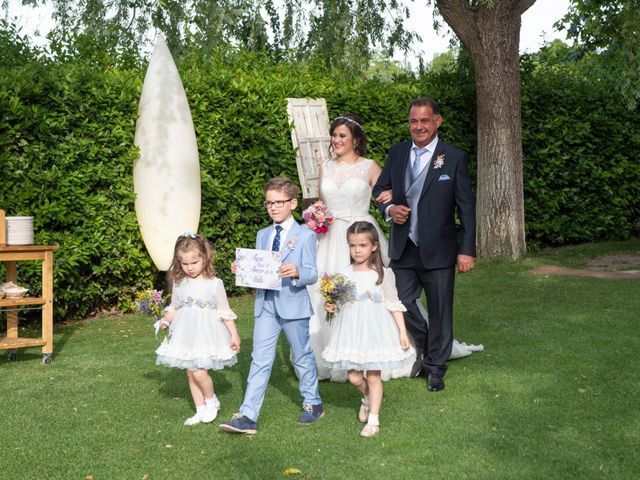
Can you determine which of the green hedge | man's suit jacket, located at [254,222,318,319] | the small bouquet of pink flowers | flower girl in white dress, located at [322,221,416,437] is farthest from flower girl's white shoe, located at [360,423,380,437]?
the green hedge

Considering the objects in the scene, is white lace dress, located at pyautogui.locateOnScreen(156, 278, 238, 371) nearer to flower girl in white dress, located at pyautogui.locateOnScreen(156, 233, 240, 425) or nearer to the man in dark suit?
flower girl in white dress, located at pyautogui.locateOnScreen(156, 233, 240, 425)

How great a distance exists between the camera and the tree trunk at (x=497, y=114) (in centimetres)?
1202

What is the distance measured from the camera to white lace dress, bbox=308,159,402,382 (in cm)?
680

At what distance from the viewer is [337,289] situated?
529 centimetres

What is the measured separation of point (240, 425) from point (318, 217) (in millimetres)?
2047

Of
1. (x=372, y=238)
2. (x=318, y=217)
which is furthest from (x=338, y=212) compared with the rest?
(x=372, y=238)

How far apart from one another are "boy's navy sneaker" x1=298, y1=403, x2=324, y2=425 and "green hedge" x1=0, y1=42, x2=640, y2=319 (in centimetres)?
444

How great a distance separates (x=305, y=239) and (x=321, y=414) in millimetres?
1120

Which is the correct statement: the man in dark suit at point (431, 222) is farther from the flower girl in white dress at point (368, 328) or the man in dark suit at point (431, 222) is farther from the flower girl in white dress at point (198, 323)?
the flower girl in white dress at point (198, 323)

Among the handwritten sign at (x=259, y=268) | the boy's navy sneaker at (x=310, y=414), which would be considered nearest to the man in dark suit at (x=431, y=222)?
the boy's navy sneaker at (x=310, y=414)

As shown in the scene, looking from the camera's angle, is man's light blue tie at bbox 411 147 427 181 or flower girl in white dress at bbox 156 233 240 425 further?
man's light blue tie at bbox 411 147 427 181

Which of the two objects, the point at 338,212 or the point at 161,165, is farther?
the point at 161,165

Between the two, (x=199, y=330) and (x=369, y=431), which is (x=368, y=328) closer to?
(x=369, y=431)

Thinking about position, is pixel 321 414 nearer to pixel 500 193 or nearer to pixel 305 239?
pixel 305 239
